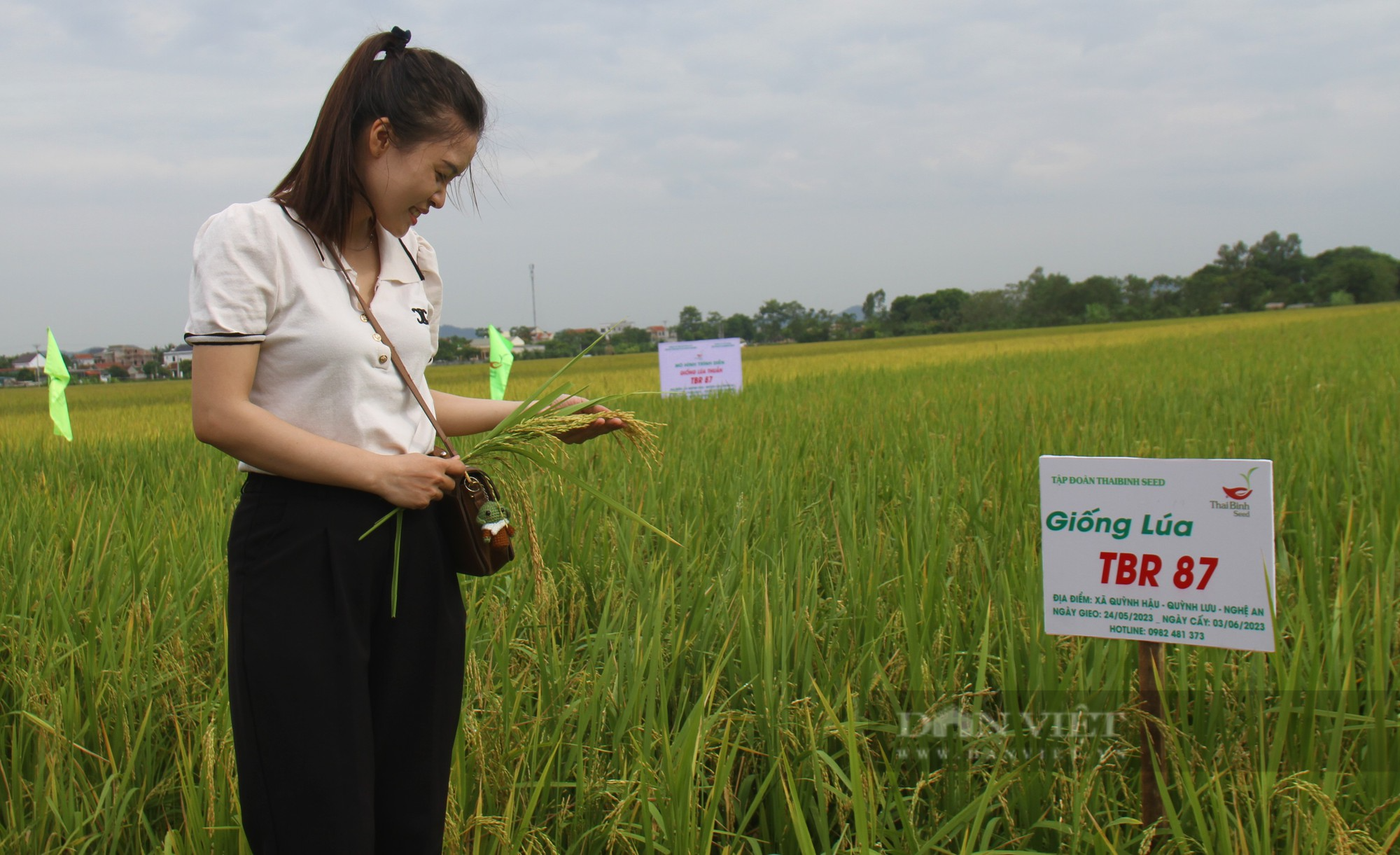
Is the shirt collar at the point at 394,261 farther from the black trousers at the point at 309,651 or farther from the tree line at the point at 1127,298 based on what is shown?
the tree line at the point at 1127,298

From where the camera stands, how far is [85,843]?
1.41 m

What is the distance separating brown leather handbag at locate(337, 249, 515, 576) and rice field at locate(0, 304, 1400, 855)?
6 centimetres

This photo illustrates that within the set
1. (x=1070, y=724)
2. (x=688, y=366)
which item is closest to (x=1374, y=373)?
(x=688, y=366)

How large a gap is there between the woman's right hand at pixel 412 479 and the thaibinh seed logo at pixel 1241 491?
3.69 feet

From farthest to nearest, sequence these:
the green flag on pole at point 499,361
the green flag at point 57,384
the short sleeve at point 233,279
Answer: the green flag on pole at point 499,361 < the green flag at point 57,384 < the short sleeve at point 233,279

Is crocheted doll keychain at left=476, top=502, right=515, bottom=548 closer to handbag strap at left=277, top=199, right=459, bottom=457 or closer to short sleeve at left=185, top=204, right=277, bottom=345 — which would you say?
handbag strap at left=277, top=199, right=459, bottom=457

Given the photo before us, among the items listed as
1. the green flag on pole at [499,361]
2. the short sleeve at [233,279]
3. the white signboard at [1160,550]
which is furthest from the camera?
the green flag on pole at [499,361]

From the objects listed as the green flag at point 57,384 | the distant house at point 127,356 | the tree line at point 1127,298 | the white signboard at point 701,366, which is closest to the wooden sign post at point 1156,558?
the green flag at point 57,384

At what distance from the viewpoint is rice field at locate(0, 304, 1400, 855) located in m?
1.40

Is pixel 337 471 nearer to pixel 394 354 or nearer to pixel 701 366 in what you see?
pixel 394 354

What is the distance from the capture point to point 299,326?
1087 millimetres

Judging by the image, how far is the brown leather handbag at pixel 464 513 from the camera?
1154 mm

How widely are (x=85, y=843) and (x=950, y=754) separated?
1392 millimetres

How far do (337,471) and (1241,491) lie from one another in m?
1.26
